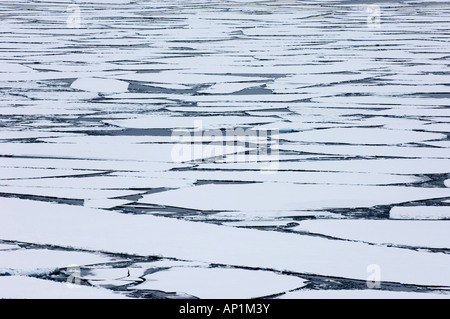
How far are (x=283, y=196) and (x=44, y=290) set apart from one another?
883 mm

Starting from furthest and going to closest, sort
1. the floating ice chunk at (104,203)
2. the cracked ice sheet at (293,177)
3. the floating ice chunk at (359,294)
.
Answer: the cracked ice sheet at (293,177) < the floating ice chunk at (104,203) < the floating ice chunk at (359,294)

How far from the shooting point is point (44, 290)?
197cm

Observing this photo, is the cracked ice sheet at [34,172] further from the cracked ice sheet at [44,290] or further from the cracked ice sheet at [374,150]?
the cracked ice sheet at [44,290]

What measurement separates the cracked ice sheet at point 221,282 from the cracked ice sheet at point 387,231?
0.32 m

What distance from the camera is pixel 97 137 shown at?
11.4 ft

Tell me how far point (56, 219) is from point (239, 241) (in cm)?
45

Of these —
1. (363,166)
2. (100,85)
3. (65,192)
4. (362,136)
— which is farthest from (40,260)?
(100,85)

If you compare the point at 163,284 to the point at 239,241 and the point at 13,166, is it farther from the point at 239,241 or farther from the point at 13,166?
the point at 13,166

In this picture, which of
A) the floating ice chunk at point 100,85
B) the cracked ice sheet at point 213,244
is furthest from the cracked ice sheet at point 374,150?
the floating ice chunk at point 100,85

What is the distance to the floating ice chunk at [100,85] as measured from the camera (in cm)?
466

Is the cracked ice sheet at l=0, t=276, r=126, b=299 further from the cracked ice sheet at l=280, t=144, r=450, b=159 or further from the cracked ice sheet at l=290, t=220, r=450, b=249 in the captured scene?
the cracked ice sheet at l=280, t=144, r=450, b=159

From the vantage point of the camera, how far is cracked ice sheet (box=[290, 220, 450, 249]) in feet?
7.50

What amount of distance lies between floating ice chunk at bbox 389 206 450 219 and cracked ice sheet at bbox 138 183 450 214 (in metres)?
0.07

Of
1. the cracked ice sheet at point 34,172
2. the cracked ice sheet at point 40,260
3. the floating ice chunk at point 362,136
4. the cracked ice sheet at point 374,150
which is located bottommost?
the cracked ice sheet at point 40,260
